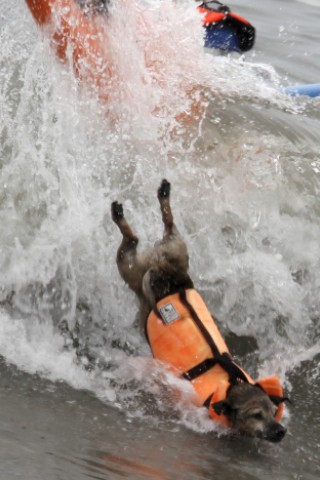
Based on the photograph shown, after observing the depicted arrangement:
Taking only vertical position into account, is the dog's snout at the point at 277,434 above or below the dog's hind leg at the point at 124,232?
below

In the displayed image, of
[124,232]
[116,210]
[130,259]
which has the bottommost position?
[130,259]

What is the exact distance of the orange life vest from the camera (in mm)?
4875

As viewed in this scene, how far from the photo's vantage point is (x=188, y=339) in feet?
16.9

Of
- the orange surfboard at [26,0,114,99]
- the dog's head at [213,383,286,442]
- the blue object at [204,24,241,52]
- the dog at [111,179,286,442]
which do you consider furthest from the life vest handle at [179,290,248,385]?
the blue object at [204,24,241,52]

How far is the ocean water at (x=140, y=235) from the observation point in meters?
4.78

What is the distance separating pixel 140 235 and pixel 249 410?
2130 mm

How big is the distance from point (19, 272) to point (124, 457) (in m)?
2.36

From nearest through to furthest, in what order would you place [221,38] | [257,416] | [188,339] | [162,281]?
[257,416], [188,339], [162,281], [221,38]

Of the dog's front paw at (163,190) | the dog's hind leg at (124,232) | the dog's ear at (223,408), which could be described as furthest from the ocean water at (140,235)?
the dog's front paw at (163,190)

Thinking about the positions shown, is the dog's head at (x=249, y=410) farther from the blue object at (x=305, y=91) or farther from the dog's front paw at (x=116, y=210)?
the blue object at (x=305, y=91)

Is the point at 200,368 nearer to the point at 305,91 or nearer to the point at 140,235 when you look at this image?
the point at 140,235

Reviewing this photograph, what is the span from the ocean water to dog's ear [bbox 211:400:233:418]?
12cm

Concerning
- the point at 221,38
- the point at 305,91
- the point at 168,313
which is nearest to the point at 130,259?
the point at 168,313

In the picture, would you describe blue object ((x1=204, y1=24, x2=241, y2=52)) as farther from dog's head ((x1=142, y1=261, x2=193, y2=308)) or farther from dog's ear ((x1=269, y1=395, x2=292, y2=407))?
dog's ear ((x1=269, y1=395, x2=292, y2=407))
